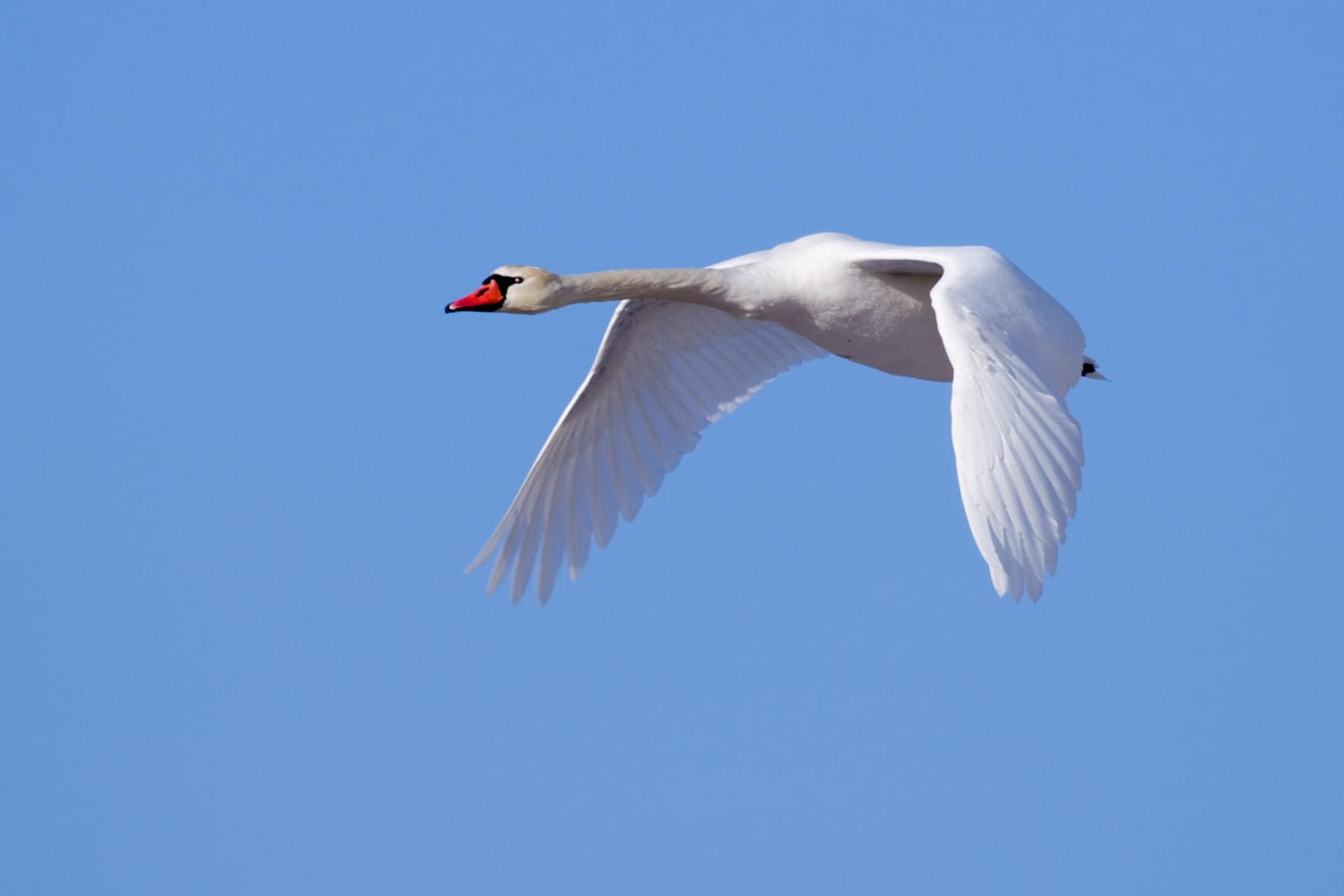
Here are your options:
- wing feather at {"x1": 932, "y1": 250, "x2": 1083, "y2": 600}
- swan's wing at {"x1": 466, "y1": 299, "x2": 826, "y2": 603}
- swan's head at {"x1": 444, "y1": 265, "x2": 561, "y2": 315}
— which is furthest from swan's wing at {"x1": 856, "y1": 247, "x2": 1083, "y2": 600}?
swan's wing at {"x1": 466, "y1": 299, "x2": 826, "y2": 603}

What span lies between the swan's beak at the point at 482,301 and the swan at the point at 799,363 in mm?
10

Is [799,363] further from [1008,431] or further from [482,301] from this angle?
[1008,431]

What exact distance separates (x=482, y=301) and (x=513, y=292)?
225mm

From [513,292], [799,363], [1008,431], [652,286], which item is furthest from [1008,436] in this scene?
[799,363]

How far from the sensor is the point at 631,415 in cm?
1647

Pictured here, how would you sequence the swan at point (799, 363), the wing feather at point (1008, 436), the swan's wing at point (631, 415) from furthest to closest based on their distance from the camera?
the swan's wing at point (631, 415) → the swan at point (799, 363) → the wing feather at point (1008, 436)

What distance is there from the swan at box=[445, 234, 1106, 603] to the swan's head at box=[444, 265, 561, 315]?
0.01 m

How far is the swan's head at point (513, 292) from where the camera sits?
1405cm

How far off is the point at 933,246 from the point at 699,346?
2984 millimetres

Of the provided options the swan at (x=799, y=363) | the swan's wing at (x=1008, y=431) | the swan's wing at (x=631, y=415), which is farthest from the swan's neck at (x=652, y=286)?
the swan's wing at (x=1008, y=431)

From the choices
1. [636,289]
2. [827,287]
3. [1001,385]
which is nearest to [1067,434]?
[1001,385]

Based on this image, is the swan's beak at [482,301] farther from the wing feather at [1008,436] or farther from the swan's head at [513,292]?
the wing feather at [1008,436]

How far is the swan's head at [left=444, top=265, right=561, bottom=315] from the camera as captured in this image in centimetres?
1405

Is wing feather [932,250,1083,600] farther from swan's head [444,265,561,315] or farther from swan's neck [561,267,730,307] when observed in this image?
swan's head [444,265,561,315]
